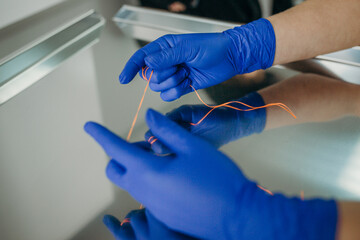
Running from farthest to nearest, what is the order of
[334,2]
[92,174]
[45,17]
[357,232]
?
[45,17] < [334,2] < [92,174] < [357,232]

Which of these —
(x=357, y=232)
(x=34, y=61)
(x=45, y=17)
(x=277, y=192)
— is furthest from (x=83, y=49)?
(x=357, y=232)

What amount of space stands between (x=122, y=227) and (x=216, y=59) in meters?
0.52

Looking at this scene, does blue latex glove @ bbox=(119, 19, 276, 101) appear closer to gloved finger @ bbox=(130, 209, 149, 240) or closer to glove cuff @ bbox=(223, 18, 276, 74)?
glove cuff @ bbox=(223, 18, 276, 74)

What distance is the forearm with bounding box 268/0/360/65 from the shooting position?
917 mm

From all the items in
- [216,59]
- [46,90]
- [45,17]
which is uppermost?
[45,17]

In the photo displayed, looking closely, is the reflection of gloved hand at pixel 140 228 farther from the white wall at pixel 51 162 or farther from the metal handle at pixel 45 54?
the metal handle at pixel 45 54

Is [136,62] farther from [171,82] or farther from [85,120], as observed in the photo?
[85,120]

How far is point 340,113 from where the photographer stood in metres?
0.77

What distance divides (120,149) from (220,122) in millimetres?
312

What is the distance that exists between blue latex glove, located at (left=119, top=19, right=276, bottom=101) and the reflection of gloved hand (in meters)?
0.37

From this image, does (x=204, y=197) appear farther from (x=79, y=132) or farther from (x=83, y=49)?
(x=83, y=49)

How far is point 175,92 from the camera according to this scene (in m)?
0.85

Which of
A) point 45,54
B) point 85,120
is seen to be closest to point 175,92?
point 85,120

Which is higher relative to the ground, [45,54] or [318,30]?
[45,54]
